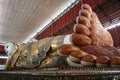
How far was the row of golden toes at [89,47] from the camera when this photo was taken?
0.83 m

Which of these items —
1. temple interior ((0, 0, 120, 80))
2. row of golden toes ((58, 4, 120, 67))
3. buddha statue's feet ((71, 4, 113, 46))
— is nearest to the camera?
temple interior ((0, 0, 120, 80))

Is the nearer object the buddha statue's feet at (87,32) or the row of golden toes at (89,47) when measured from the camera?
the row of golden toes at (89,47)

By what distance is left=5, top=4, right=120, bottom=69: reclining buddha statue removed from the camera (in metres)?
0.86

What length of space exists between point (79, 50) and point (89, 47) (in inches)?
4.3

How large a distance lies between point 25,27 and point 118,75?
9.47m

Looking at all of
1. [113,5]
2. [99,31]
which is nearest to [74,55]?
[99,31]

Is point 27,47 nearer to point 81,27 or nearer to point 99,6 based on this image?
point 81,27

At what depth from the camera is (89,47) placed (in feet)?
3.33

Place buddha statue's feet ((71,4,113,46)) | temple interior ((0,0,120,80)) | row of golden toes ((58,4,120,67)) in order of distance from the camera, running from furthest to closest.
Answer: buddha statue's feet ((71,4,113,46))
row of golden toes ((58,4,120,67))
temple interior ((0,0,120,80))

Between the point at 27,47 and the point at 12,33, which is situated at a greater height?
the point at 12,33

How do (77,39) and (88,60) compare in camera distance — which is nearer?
(88,60)

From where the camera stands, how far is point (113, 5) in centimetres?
454

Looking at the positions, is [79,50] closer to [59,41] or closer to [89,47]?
[89,47]

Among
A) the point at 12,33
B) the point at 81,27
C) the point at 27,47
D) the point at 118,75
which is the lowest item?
the point at 118,75
